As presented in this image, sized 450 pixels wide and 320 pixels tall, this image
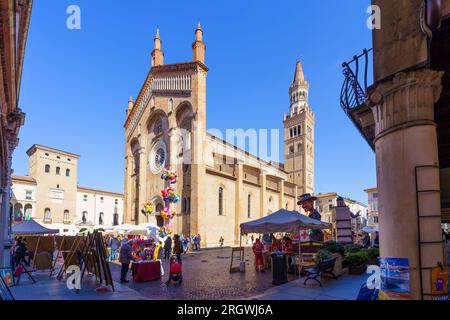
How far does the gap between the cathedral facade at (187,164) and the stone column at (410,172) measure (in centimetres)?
2368

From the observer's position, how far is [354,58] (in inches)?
293

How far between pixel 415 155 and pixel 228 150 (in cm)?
4214

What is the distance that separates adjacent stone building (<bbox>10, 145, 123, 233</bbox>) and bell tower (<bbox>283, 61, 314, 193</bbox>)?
39.2m

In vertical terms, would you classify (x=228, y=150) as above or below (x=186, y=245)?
above

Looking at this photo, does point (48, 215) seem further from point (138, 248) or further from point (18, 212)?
point (138, 248)

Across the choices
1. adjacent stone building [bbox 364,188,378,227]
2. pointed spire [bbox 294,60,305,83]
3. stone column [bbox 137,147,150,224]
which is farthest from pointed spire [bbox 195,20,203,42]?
adjacent stone building [bbox 364,188,378,227]

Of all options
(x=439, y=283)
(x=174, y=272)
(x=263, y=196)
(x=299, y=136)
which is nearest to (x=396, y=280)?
(x=439, y=283)

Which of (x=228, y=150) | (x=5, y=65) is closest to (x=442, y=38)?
(x=5, y=65)

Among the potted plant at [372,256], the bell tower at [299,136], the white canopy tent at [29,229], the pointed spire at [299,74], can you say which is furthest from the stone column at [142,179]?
the pointed spire at [299,74]

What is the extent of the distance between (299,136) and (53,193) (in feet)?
154

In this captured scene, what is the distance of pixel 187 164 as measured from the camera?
32562mm

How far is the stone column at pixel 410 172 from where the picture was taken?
16.0 feet

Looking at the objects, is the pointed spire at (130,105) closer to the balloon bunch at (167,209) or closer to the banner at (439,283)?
the balloon bunch at (167,209)

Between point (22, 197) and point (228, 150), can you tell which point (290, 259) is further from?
point (22, 197)
